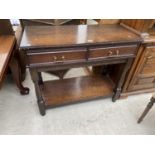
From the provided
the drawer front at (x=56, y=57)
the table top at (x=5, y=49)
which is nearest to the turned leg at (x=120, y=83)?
the drawer front at (x=56, y=57)

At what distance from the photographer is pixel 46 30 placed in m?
1.20

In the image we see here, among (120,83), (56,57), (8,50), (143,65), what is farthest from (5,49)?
(143,65)

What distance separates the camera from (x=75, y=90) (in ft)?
5.37

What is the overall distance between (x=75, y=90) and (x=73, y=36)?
26.9 inches

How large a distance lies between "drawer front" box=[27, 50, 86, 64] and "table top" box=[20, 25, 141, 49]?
7cm

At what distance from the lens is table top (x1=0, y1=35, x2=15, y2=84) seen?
3.50 ft

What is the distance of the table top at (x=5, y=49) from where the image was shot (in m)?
1.07

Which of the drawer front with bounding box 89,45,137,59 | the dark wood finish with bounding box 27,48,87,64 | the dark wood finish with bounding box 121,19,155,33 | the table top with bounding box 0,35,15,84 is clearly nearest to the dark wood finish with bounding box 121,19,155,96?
the dark wood finish with bounding box 121,19,155,33

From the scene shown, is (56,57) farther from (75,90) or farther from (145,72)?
(145,72)
